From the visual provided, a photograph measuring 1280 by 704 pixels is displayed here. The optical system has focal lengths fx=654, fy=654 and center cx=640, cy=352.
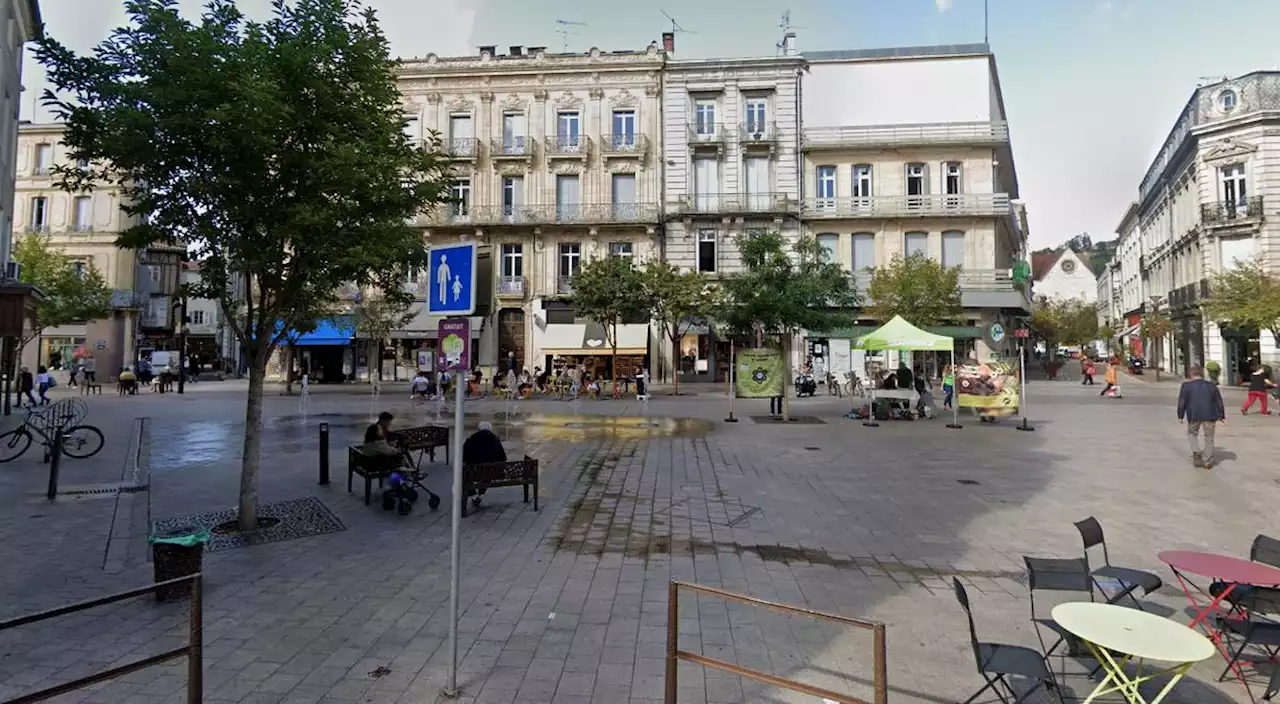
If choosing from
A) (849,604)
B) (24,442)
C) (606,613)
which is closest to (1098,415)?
(849,604)

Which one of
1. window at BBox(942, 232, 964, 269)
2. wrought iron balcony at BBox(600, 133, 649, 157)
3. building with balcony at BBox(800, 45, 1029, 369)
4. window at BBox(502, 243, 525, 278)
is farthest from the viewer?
window at BBox(502, 243, 525, 278)

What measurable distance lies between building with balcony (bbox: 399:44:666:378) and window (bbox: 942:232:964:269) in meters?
15.2

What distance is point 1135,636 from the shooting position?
3.27m

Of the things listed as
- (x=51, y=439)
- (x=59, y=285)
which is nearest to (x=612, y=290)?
(x=51, y=439)

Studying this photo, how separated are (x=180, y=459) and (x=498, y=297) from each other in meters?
24.2

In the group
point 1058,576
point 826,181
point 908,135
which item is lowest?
point 1058,576

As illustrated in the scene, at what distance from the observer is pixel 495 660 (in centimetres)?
419

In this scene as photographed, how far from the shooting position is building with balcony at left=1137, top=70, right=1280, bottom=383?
31750 mm

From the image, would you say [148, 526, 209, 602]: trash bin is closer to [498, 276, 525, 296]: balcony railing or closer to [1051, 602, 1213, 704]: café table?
[1051, 602, 1213, 704]: café table

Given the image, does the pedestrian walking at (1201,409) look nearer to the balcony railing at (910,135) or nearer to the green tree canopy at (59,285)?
the balcony railing at (910,135)

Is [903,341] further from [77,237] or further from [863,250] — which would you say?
[77,237]

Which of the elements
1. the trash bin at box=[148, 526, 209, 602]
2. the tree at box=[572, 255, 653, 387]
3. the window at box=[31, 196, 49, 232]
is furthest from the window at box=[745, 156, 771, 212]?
the window at box=[31, 196, 49, 232]

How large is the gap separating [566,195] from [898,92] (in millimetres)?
19512

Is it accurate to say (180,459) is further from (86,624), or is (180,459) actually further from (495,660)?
(495,660)
